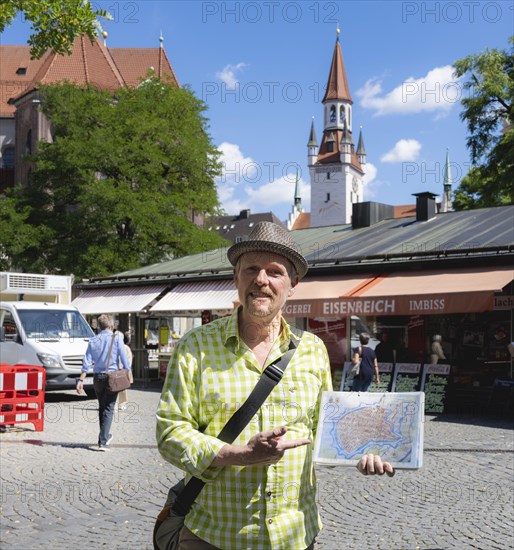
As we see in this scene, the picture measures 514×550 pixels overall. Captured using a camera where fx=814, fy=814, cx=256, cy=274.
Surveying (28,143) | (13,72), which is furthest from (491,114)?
(13,72)

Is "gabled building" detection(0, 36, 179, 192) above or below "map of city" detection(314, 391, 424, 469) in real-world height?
above

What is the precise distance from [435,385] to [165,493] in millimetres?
9944

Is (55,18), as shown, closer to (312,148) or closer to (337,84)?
(337,84)

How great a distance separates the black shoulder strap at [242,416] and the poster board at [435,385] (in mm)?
14218

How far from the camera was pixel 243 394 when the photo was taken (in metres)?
2.97

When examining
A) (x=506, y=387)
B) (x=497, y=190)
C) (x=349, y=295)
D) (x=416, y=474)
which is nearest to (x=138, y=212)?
(x=497, y=190)

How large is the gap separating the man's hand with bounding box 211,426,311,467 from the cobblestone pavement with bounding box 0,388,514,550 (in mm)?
3692

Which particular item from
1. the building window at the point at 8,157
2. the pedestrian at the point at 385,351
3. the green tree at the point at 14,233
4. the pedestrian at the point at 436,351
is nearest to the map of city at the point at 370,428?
the pedestrian at the point at 436,351

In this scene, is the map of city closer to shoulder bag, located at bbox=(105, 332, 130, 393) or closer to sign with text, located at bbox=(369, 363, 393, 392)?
shoulder bag, located at bbox=(105, 332, 130, 393)

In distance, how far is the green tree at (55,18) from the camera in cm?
1092

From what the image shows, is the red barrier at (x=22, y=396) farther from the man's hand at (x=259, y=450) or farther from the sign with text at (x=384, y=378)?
the man's hand at (x=259, y=450)

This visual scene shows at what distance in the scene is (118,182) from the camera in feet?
131

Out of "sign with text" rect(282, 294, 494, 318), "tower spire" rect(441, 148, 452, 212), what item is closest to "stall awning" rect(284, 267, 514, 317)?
"sign with text" rect(282, 294, 494, 318)

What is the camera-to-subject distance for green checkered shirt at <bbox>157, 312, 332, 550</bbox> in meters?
2.90
